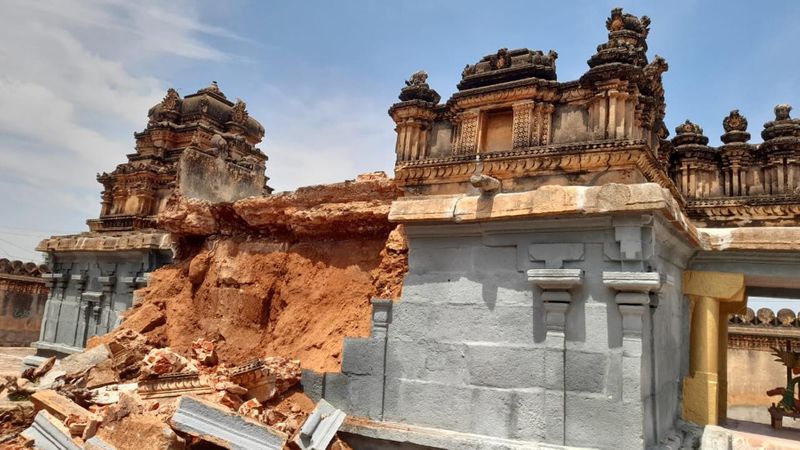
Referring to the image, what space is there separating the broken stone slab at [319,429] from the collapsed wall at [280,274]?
735 millimetres

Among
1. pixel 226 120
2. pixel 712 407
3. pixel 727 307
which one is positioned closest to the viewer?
pixel 712 407

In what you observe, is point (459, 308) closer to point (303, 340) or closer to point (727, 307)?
point (303, 340)

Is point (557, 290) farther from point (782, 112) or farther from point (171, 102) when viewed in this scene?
point (171, 102)

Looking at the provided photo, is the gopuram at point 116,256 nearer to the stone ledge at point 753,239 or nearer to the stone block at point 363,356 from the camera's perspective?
the stone block at point 363,356

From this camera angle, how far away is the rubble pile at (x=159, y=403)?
→ 4242 mm

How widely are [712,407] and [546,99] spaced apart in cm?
1302

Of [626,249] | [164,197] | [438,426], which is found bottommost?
[438,426]

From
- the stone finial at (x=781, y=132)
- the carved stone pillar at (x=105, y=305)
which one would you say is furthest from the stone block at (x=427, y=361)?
the stone finial at (x=781, y=132)

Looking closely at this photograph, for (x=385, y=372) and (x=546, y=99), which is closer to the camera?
(x=385, y=372)

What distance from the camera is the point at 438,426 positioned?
457 centimetres

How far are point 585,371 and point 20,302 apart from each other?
2260 centimetres

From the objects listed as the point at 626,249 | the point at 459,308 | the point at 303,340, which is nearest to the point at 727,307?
the point at 626,249

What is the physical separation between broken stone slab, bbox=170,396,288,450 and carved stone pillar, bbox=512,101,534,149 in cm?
1391

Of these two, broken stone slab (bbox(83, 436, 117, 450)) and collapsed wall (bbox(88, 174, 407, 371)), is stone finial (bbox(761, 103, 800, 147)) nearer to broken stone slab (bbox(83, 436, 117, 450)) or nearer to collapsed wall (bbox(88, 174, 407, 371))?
collapsed wall (bbox(88, 174, 407, 371))
